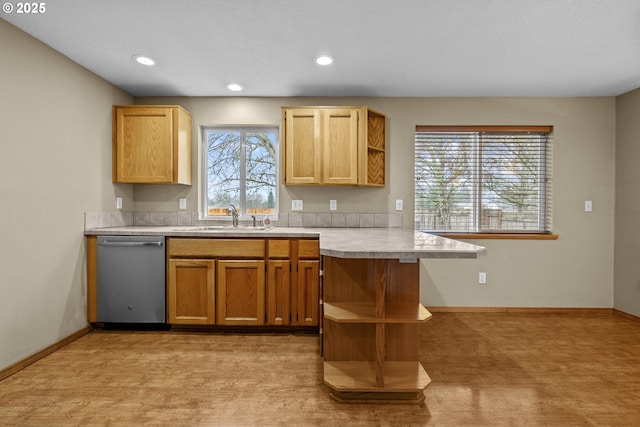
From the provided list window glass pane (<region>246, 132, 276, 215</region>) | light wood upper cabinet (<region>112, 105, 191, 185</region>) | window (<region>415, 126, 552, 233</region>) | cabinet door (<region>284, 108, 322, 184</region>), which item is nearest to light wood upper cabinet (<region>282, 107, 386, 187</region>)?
cabinet door (<region>284, 108, 322, 184</region>)

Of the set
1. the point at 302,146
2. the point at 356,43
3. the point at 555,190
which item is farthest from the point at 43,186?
the point at 555,190

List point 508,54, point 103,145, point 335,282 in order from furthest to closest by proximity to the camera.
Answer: point 103,145 < point 508,54 < point 335,282

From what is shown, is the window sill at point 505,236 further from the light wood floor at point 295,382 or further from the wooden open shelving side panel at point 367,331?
the wooden open shelving side panel at point 367,331

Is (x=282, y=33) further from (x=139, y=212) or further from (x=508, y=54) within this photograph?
(x=139, y=212)

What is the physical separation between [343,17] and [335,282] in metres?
1.67

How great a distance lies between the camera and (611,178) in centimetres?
345

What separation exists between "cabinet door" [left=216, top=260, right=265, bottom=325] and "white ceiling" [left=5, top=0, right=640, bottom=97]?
5.75 feet

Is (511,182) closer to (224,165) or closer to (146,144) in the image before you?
(224,165)

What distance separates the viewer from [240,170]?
3.62 meters

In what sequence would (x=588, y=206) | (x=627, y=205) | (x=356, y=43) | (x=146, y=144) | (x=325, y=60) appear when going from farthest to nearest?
(x=588, y=206), (x=627, y=205), (x=146, y=144), (x=325, y=60), (x=356, y=43)

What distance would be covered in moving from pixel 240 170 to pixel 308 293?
163 cm

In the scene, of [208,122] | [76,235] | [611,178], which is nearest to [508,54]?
[611,178]

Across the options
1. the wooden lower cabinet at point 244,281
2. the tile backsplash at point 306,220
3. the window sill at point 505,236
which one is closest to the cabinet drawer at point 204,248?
the wooden lower cabinet at point 244,281

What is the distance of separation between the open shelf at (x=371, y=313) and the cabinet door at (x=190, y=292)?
4.53ft
